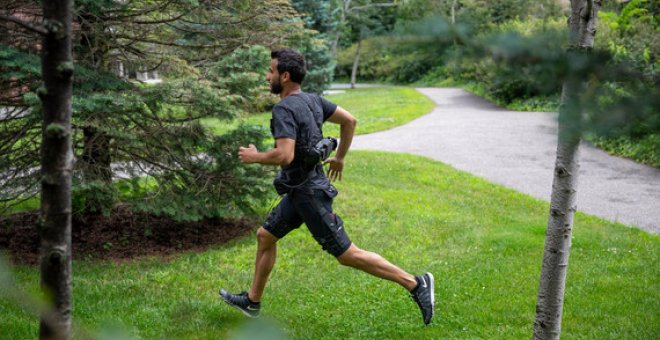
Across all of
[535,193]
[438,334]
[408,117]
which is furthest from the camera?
[408,117]

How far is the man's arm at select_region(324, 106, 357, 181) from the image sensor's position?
17.7ft

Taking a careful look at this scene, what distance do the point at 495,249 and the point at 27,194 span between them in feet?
16.7

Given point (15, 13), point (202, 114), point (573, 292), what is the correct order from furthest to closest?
point (202, 114)
point (15, 13)
point (573, 292)

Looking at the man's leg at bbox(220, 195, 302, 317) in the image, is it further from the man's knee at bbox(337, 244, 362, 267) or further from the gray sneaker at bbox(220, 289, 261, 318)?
the man's knee at bbox(337, 244, 362, 267)

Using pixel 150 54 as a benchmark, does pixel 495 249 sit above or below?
below

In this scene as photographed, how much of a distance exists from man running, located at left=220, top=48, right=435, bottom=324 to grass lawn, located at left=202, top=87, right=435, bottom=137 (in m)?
10.4

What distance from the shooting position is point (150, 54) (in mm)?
7648

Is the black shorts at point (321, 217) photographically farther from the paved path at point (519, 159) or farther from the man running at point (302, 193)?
the paved path at point (519, 159)

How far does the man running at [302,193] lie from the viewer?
4836 mm

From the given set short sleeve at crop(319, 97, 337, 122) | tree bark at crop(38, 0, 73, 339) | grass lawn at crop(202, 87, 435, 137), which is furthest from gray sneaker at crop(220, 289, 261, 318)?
grass lawn at crop(202, 87, 435, 137)

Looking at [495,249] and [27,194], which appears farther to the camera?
[495,249]

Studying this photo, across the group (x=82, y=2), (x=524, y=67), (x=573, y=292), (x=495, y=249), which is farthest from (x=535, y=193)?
(x=524, y=67)

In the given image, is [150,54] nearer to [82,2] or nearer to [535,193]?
[82,2]

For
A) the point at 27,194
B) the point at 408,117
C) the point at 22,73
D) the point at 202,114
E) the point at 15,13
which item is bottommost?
the point at 408,117
